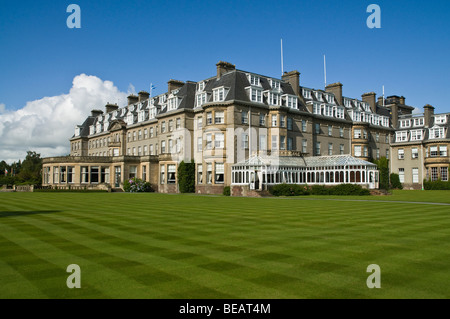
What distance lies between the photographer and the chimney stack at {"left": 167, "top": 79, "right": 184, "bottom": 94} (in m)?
57.4

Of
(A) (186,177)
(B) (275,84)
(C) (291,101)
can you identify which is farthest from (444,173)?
(A) (186,177)

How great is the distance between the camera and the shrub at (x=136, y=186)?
53375 mm

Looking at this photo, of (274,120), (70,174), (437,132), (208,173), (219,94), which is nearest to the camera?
(219,94)

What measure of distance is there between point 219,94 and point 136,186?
724 inches

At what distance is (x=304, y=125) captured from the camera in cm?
5344

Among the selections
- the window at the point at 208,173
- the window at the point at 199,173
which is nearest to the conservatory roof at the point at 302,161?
the window at the point at 208,173

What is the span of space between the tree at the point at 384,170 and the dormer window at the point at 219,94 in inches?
1136

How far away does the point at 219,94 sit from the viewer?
46.4m

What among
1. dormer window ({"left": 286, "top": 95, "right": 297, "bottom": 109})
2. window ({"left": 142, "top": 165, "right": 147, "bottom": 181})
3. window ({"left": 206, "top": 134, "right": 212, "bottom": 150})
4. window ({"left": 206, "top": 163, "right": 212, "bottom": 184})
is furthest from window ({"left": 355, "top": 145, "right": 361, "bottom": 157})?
window ({"left": 142, "top": 165, "right": 147, "bottom": 181})

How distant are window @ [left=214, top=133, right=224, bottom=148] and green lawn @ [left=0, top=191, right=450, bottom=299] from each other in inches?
1245

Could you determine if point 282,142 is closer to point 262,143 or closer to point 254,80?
point 262,143
